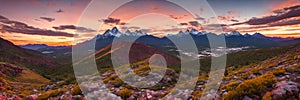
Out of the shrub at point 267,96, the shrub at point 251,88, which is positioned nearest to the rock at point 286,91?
the shrub at point 267,96

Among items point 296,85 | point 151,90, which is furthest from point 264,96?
point 151,90

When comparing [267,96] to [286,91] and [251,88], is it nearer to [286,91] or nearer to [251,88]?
[286,91]

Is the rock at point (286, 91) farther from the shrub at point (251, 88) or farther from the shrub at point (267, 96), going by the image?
the shrub at point (251, 88)

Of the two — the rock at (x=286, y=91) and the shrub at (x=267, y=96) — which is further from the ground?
the rock at (x=286, y=91)

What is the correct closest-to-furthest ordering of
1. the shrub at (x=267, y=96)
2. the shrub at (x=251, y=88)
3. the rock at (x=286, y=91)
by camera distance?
the rock at (x=286, y=91) → the shrub at (x=267, y=96) → the shrub at (x=251, y=88)

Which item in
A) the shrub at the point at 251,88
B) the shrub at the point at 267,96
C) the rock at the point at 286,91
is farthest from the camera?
the shrub at the point at 251,88

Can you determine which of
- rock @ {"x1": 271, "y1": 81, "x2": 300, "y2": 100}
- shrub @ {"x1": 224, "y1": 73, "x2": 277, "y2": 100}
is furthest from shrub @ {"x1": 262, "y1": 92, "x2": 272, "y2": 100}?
shrub @ {"x1": 224, "y1": 73, "x2": 277, "y2": 100}

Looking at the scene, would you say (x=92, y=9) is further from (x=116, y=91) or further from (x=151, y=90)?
(x=151, y=90)

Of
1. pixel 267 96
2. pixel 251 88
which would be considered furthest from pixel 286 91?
pixel 251 88
